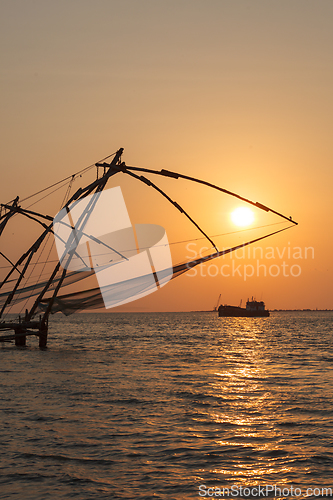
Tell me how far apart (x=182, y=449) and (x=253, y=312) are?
162018 millimetres

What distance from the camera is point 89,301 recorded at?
22297 millimetres

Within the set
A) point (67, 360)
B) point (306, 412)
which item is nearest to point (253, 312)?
point (67, 360)

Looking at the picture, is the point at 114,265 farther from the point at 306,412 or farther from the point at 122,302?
the point at 306,412

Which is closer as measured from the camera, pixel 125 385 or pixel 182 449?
pixel 182 449

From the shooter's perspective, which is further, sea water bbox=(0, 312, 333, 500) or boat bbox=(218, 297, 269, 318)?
boat bbox=(218, 297, 269, 318)

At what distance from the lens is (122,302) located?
23562 millimetres

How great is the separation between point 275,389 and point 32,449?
31.0 feet

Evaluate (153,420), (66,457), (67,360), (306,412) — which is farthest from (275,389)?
(67,360)

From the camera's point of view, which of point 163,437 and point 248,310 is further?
point 248,310

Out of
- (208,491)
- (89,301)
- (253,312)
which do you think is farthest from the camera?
(253,312)

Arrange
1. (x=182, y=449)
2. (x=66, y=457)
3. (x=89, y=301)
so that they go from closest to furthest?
(x=66, y=457) → (x=182, y=449) → (x=89, y=301)

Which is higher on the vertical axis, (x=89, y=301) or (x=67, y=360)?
(x=89, y=301)

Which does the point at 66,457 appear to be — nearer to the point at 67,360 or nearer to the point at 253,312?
the point at 67,360

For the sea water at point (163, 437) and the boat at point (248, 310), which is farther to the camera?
the boat at point (248, 310)
